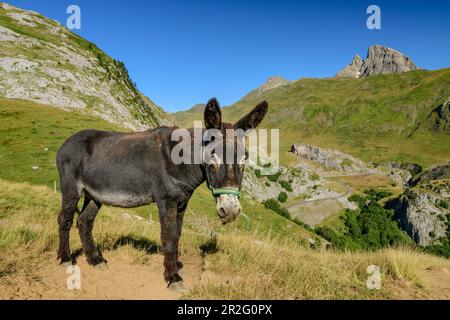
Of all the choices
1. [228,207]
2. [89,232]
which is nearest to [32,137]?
[89,232]

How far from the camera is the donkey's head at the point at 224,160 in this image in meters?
5.05

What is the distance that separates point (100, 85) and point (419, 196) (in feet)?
371

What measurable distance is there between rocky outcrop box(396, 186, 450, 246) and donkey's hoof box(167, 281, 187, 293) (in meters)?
114

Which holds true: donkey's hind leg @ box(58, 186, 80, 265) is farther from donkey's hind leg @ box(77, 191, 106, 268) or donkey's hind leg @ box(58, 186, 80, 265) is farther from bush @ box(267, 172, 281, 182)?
bush @ box(267, 172, 281, 182)

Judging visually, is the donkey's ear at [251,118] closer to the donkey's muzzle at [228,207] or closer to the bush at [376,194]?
the donkey's muzzle at [228,207]

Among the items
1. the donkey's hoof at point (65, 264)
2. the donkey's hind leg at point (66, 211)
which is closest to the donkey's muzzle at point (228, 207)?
the donkey's hind leg at point (66, 211)

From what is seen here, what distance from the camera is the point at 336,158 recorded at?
19325 centimetres

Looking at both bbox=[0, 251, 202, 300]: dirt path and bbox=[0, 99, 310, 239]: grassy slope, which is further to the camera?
bbox=[0, 99, 310, 239]: grassy slope

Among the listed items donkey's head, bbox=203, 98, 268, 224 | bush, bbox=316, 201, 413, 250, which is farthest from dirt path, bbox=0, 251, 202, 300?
bush, bbox=316, 201, 413, 250

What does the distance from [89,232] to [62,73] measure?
8043 cm

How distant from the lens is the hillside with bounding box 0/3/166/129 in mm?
67438

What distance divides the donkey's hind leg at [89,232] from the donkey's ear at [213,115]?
12.0 ft

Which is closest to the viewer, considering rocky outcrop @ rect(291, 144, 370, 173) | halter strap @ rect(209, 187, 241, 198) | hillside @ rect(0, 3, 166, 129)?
halter strap @ rect(209, 187, 241, 198)
